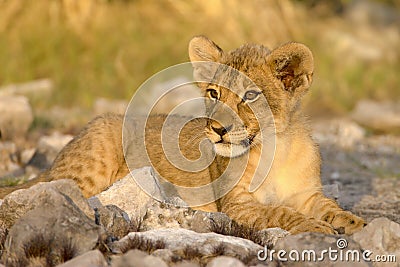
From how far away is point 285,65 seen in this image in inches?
247

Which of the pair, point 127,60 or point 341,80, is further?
point 341,80

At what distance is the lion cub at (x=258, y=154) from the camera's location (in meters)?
5.96

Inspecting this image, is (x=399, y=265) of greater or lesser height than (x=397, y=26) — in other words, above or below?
above

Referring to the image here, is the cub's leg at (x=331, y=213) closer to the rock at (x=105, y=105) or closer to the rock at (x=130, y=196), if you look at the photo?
the rock at (x=130, y=196)

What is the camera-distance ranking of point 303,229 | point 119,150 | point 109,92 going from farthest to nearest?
point 109,92 → point 119,150 → point 303,229

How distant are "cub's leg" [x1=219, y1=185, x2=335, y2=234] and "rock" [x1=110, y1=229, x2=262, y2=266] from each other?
65 centimetres

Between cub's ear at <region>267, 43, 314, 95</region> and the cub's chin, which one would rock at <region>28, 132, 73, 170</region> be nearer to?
the cub's chin

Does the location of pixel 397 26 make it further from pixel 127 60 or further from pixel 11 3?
pixel 11 3

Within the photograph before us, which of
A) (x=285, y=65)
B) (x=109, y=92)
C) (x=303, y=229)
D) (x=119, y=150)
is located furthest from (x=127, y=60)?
(x=303, y=229)

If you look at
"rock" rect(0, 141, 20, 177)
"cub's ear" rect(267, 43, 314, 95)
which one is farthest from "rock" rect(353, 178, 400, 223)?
"rock" rect(0, 141, 20, 177)

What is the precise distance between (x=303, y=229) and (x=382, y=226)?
0.61 m
